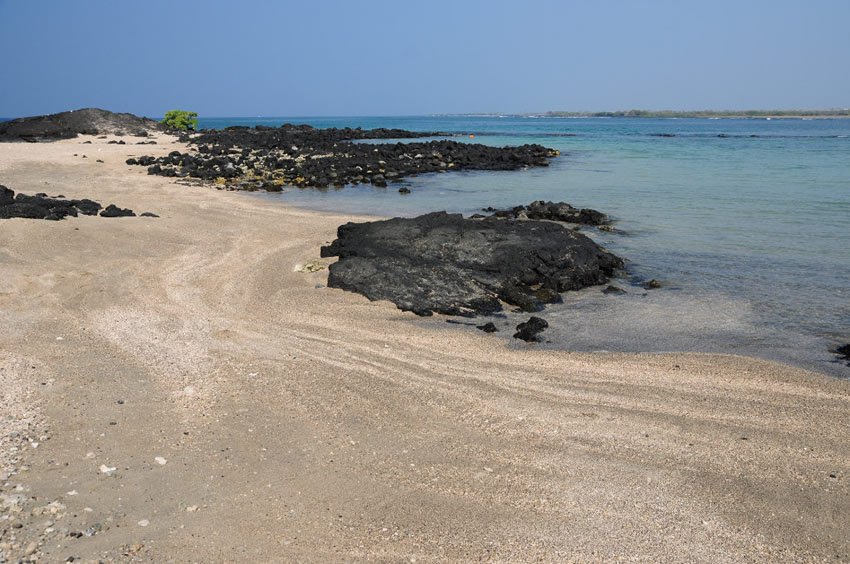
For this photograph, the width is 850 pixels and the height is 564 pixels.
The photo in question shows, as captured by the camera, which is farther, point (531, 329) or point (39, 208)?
point (39, 208)

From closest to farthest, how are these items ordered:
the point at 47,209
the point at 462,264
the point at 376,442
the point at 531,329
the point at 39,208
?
the point at 376,442 < the point at 531,329 < the point at 462,264 < the point at 39,208 < the point at 47,209

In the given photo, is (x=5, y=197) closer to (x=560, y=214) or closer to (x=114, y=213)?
(x=114, y=213)

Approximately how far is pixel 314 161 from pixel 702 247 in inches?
778

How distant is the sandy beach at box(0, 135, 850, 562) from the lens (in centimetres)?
374

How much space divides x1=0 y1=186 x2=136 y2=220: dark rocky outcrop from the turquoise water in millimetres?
6253

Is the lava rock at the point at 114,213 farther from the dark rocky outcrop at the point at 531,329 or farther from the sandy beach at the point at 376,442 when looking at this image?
the dark rocky outcrop at the point at 531,329

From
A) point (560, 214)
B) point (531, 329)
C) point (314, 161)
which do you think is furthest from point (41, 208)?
point (314, 161)

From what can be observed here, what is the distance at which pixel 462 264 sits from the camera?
908cm

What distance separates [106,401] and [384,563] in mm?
2904

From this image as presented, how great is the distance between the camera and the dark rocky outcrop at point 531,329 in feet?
24.0

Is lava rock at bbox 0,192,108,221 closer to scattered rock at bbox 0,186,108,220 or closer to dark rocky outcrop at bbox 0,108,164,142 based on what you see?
scattered rock at bbox 0,186,108,220

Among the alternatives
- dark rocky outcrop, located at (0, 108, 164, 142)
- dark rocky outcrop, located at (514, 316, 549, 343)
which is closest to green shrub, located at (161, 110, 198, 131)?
dark rocky outcrop, located at (0, 108, 164, 142)

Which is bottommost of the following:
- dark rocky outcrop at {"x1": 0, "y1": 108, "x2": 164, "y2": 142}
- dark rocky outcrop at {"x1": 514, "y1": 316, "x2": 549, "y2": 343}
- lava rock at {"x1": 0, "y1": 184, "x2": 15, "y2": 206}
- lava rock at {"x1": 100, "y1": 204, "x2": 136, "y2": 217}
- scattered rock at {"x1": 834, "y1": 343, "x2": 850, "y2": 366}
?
scattered rock at {"x1": 834, "y1": 343, "x2": 850, "y2": 366}

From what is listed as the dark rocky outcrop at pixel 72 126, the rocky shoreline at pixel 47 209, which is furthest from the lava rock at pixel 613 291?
the dark rocky outcrop at pixel 72 126
